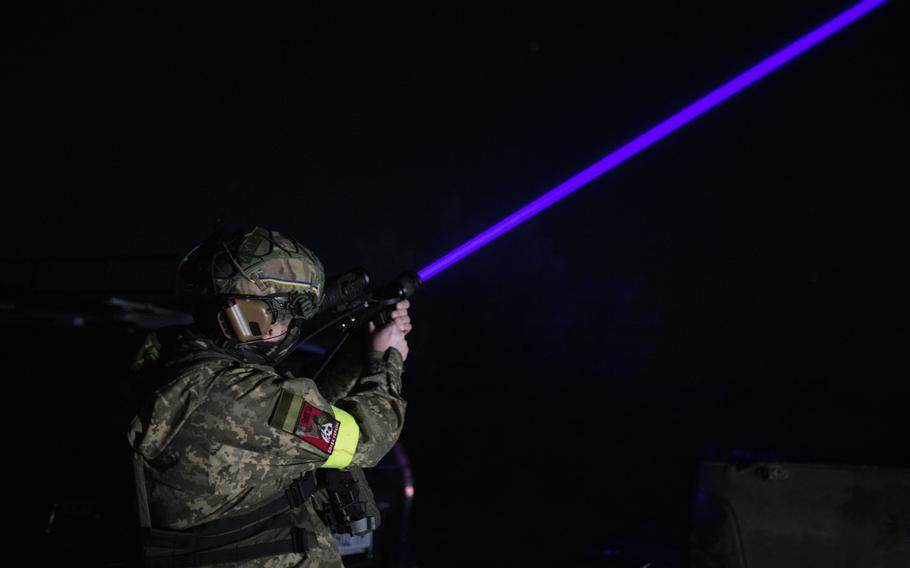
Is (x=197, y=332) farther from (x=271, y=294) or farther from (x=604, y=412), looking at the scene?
(x=604, y=412)

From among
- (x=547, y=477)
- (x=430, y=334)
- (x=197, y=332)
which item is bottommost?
(x=547, y=477)

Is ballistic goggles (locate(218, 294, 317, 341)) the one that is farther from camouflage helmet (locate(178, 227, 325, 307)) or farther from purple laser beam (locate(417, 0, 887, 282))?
purple laser beam (locate(417, 0, 887, 282))

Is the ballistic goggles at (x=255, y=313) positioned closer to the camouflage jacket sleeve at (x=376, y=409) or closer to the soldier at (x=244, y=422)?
the soldier at (x=244, y=422)

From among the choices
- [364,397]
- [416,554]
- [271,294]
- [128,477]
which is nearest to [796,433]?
[364,397]

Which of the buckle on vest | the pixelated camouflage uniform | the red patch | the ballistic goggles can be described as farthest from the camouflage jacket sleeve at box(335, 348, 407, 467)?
the ballistic goggles

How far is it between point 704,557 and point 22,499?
456 centimetres

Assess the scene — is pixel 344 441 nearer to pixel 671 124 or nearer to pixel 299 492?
pixel 299 492

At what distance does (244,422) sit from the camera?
79.9 inches

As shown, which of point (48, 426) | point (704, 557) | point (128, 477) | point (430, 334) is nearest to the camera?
point (128, 477)

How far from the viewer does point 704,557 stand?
8.61 ft

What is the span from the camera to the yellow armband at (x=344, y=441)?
218cm

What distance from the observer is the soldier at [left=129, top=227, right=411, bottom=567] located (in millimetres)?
2033

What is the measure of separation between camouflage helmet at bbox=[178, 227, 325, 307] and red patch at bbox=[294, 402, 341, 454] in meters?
0.56

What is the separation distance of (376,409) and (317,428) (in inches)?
11.6
